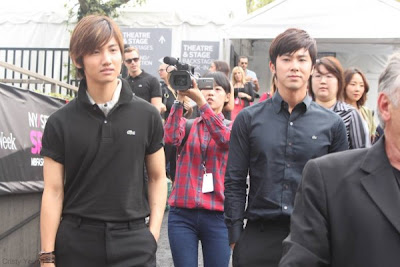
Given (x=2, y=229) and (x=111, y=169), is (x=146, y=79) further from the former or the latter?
(x=111, y=169)

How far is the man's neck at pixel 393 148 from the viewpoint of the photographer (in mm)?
2336

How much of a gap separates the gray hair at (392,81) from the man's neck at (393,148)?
0.07m

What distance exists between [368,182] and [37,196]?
520 centimetres

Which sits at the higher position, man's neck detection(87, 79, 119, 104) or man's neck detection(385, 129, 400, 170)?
man's neck detection(87, 79, 119, 104)

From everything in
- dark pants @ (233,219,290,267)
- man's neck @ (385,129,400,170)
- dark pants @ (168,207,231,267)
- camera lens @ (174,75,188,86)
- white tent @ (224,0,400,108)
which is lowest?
dark pants @ (168,207,231,267)

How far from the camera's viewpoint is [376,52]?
1602cm

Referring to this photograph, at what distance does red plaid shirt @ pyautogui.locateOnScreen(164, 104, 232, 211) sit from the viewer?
5.08 m

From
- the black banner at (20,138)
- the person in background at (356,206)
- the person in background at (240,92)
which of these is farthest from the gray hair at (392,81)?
the person in background at (240,92)

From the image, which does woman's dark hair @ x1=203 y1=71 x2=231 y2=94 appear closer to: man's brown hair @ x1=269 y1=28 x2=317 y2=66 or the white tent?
man's brown hair @ x1=269 y1=28 x2=317 y2=66

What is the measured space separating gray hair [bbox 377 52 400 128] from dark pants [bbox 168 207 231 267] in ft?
9.35

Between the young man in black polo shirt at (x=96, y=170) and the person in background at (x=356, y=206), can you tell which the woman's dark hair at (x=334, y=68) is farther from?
the person in background at (x=356, y=206)

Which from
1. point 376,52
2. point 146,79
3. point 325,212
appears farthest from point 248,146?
point 376,52

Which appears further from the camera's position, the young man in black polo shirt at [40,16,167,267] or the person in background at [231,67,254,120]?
the person in background at [231,67,254,120]

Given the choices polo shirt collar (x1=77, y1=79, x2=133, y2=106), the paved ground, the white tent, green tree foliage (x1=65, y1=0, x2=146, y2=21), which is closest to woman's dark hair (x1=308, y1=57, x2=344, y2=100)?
polo shirt collar (x1=77, y1=79, x2=133, y2=106)
